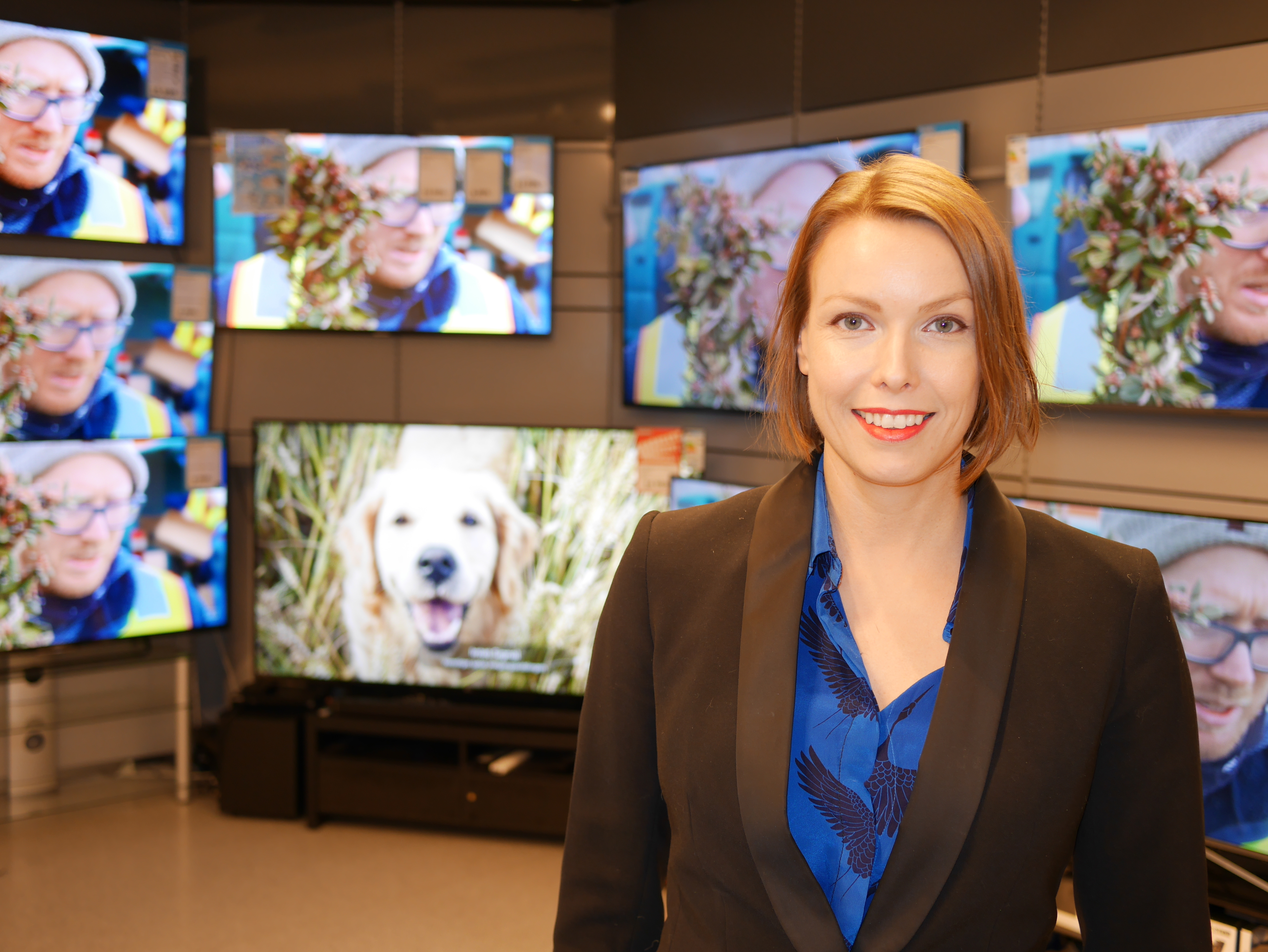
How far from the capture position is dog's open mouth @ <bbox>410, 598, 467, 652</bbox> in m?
3.61

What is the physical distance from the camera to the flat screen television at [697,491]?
3252 mm

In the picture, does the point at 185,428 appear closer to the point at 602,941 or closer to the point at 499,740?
the point at 499,740

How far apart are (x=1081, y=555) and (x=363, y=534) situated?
9.76 ft

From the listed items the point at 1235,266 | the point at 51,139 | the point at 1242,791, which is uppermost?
the point at 51,139

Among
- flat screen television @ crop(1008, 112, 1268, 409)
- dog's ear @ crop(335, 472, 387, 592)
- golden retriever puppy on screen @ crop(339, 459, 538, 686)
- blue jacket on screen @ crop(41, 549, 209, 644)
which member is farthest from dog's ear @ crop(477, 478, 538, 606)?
flat screen television @ crop(1008, 112, 1268, 409)

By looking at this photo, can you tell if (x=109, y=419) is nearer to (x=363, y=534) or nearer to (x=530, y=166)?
(x=363, y=534)

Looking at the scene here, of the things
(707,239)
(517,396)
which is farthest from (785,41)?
(517,396)

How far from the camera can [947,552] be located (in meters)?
1.06

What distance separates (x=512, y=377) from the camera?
3.98 meters

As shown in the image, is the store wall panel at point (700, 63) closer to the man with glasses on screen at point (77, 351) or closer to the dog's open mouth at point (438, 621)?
the dog's open mouth at point (438, 621)

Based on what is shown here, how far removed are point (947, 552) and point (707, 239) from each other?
254cm

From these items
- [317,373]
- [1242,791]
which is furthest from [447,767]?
[1242,791]

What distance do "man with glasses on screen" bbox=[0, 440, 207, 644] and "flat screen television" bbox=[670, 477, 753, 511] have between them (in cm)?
181

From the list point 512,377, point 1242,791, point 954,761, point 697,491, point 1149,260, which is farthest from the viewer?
point 512,377
